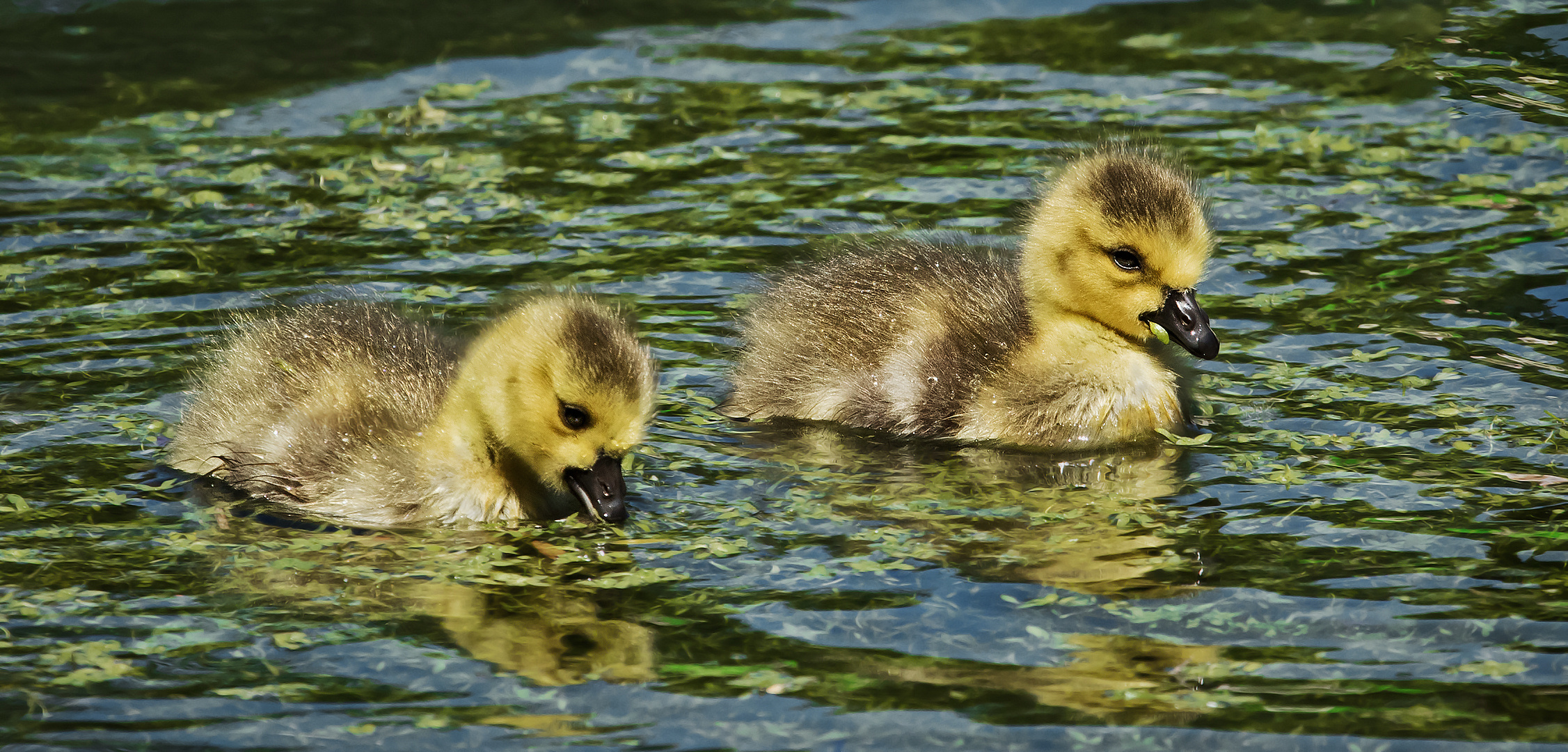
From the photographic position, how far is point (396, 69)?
1204 cm

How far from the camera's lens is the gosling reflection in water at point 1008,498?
585 centimetres

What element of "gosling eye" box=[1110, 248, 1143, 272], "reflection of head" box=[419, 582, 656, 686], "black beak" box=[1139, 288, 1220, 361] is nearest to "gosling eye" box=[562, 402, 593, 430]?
"reflection of head" box=[419, 582, 656, 686]

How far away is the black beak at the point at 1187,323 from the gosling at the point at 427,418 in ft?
6.94

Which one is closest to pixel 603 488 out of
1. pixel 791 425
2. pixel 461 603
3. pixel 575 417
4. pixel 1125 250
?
pixel 575 417

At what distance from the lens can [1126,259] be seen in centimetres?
705

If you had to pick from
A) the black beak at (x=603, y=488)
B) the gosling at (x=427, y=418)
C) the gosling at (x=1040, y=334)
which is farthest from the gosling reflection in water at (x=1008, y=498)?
the gosling at (x=427, y=418)

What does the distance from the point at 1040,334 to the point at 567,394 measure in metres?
2.19

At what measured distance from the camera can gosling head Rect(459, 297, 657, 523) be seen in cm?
590

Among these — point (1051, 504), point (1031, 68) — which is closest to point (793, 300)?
point (1051, 504)

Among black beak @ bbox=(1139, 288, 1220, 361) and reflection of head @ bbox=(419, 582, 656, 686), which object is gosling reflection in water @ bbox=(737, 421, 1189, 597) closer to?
black beak @ bbox=(1139, 288, 1220, 361)

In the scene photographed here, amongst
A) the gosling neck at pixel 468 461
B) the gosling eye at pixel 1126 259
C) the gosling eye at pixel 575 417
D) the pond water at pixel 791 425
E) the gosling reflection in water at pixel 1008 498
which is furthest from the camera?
the gosling eye at pixel 1126 259

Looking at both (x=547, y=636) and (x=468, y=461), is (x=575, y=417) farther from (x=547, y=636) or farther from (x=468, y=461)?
(x=547, y=636)

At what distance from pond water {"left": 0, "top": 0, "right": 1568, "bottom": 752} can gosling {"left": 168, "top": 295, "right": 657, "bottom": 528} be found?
0.16m

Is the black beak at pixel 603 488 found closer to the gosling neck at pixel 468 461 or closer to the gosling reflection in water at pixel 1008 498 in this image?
the gosling neck at pixel 468 461
